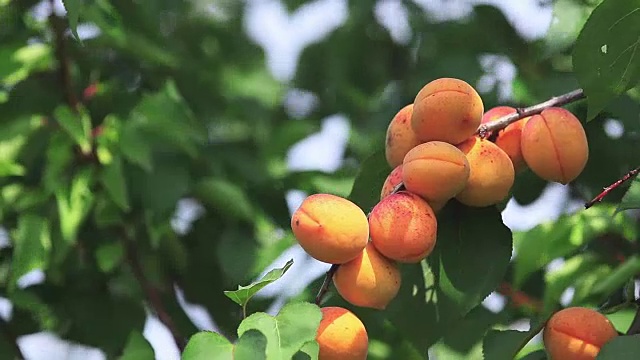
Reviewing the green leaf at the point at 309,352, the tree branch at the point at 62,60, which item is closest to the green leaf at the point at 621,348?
the green leaf at the point at 309,352

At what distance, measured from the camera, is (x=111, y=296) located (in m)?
1.73

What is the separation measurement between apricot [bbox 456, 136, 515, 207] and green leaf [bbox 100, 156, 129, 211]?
0.73 m

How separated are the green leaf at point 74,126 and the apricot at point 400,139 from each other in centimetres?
73

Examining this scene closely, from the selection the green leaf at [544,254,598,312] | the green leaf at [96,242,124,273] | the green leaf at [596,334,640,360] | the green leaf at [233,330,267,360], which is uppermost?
the green leaf at [233,330,267,360]

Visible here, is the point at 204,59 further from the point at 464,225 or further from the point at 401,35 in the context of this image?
the point at 464,225

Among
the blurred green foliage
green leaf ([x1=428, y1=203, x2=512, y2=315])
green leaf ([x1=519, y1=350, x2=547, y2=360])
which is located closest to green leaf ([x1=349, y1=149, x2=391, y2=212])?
the blurred green foliage

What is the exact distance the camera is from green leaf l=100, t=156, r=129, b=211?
1.51 meters

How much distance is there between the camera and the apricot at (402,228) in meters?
0.85

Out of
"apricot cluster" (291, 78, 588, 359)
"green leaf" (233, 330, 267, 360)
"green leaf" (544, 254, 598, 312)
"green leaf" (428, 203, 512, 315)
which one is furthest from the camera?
"green leaf" (544, 254, 598, 312)

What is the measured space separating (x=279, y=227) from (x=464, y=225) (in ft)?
2.93

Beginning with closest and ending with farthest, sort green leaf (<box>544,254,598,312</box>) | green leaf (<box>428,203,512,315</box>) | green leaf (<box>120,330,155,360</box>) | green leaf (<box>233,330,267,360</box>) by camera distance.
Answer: green leaf (<box>233,330,267,360</box>), green leaf (<box>428,203,512,315</box>), green leaf (<box>120,330,155,360</box>), green leaf (<box>544,254,598,312</box>)

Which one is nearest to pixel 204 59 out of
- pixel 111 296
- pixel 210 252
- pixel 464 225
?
pixel 210 252

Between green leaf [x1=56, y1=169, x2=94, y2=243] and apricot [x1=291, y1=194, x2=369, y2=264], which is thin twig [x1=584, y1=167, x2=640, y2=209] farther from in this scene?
green leaf [x1=56, y1=169, x2=94, y2=243]

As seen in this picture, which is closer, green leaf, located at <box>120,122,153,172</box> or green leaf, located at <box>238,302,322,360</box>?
green leaf, located at <box>238,302,322,360</box>
